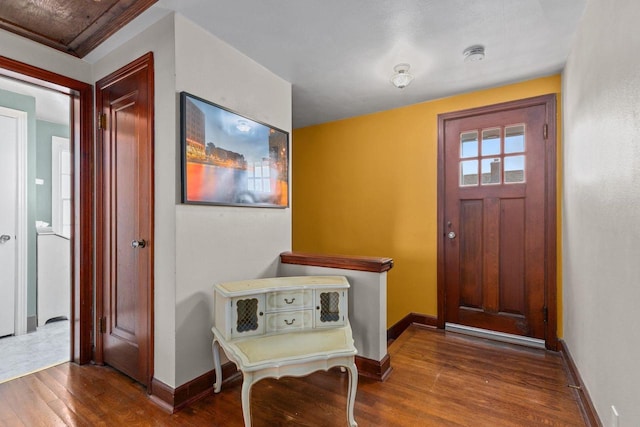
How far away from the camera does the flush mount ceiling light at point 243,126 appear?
2.10 meters

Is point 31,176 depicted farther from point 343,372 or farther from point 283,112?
point 343,372

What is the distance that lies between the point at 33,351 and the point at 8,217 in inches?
50.5

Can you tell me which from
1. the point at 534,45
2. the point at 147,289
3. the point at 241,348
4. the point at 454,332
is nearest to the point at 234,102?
the point at 147,289

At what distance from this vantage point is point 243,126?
7.00 feet

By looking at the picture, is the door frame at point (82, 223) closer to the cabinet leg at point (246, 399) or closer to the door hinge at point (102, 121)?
the door hinge at point (102, 121)

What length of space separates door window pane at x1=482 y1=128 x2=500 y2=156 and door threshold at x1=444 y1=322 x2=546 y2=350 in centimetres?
163

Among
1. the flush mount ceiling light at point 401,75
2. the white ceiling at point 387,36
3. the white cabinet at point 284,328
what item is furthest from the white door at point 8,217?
the flush mount ceiling light at point 401,75

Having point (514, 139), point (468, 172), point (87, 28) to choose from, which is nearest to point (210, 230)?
point (87, 28)

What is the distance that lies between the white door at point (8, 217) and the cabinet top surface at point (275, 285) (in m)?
2.49

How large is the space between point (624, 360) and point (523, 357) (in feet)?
4.36

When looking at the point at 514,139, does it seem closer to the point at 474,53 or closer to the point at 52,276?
the point at 474,53

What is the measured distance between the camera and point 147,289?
6.09 ft

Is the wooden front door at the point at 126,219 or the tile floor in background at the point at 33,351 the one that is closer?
the wooden front door at the point at 126,219

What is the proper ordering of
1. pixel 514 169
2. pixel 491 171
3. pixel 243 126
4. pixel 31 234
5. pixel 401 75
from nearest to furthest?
pixel 243 126 < pixel 401 75 < pixel 514 169 < pixel 491 171 < pixel 31 234
